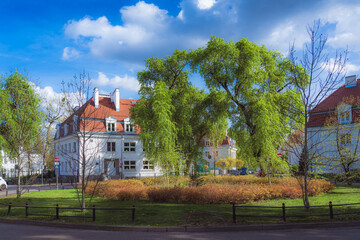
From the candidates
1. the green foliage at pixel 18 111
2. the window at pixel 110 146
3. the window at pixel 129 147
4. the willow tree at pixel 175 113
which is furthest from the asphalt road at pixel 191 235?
the window at pixel 129 147

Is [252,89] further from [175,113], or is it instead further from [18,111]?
[18,111]

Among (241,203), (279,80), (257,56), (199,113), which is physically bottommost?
(241,203)

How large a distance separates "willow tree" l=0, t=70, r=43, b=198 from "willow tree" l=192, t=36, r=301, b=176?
15.7 m

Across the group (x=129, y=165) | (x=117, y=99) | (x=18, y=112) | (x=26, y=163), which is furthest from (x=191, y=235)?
(x=117, y=99)

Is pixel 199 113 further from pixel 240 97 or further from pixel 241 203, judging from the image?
pixel 241 203

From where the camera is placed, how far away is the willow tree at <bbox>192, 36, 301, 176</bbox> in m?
23.8

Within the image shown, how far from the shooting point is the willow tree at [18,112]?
2274cm

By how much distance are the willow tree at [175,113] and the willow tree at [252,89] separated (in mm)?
2126

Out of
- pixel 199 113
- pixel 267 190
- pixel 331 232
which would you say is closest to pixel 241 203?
pixel 267 190

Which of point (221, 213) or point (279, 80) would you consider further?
point (279, 80)

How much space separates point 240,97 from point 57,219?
19.5m

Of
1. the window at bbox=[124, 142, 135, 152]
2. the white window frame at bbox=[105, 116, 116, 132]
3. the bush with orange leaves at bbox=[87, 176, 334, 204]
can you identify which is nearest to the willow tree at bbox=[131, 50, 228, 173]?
the bush with orange leaves at bbox=[87, 176, 334, 204]

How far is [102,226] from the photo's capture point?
11.0 metres

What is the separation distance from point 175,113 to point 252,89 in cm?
880
